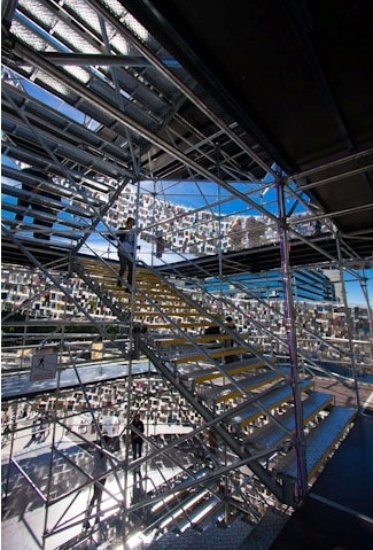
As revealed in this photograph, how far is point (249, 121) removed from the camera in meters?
2.16

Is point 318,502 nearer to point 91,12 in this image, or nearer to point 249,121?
point 249,121

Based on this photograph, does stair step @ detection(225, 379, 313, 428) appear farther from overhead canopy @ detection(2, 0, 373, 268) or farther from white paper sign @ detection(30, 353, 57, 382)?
white paper sign @ detection(30, 353, 57, 382)

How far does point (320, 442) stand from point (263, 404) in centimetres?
66

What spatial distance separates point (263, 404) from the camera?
326 centimetres

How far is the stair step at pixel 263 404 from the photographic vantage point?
272 cm

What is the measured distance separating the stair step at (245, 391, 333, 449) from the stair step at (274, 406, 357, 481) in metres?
0.17

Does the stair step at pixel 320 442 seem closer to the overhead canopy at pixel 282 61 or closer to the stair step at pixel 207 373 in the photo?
the stair step at pixel 207 373

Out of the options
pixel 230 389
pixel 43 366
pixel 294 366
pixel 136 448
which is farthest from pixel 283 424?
pixel 136 448

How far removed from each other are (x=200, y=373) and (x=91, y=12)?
13.2 feet

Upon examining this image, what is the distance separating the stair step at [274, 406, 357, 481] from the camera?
246 cm

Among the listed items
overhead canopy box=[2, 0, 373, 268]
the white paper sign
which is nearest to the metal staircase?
the white paper sign

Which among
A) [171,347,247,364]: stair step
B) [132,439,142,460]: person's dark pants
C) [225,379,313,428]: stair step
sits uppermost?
[171,347,247,364]: stair step

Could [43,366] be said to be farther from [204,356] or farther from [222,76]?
[222,76]

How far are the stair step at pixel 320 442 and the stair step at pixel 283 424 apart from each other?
17 centimetres
